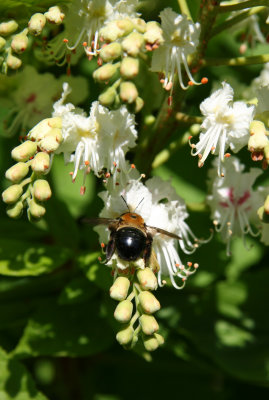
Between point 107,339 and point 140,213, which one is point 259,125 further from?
point 107,339

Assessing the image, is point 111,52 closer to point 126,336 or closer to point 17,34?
point 17,34

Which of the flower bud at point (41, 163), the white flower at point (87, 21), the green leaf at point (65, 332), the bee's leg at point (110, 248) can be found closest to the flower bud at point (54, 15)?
the white flower at point (87, 21)

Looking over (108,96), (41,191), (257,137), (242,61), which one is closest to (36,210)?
(41,191)

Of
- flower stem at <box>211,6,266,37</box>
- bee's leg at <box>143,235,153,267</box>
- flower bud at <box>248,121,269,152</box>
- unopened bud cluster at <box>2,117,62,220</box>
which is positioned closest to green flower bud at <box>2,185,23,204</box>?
unopened bud cluster at <box>2,117,62,220</box>

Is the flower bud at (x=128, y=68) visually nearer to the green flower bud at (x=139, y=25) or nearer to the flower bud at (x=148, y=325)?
the green flower bud at (x=139, y=25)

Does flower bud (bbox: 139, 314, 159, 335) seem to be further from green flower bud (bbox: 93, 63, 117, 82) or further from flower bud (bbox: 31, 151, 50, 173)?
green flower bud (bbox: 93, 63, 117, 82)

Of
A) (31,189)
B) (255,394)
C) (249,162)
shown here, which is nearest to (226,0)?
(249,162)

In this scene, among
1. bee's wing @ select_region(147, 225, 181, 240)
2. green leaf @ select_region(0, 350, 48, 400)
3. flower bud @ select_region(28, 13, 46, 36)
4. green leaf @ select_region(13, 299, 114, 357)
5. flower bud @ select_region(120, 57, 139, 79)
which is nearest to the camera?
flower bud @ select_region(120, 57, 139, 79)
